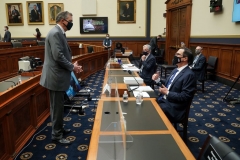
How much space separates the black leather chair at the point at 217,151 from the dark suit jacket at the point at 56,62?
1935 mm

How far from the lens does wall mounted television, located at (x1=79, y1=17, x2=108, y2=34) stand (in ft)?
42.8

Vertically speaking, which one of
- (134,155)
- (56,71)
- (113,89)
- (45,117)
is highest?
(56,71)

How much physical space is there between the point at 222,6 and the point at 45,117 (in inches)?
234

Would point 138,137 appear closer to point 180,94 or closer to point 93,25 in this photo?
point 180,94

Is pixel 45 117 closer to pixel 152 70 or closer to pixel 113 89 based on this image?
pixel 113 89

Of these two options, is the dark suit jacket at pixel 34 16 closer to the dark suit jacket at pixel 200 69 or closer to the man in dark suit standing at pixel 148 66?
the man in dark suit standing at pixel 148 66

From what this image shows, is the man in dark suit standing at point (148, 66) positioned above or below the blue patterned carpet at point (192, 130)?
above

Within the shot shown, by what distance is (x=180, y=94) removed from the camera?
8.43 feet

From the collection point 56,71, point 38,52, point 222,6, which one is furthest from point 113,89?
point 38,52

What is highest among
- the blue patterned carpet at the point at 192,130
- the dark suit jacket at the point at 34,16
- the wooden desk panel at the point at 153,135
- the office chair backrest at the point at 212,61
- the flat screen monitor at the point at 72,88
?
the dark suit jacket at the point at 34,16

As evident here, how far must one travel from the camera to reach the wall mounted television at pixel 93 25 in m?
13.0

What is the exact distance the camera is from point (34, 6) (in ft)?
42.1

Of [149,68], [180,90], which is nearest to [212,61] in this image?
[149,68]

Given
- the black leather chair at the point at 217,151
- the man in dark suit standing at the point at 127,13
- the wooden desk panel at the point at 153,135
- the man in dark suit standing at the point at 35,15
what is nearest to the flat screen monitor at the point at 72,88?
the wooden desk panel at the point at 153,135
